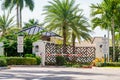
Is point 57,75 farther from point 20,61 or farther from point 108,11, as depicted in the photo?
point 108,11

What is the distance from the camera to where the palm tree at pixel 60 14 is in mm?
47938

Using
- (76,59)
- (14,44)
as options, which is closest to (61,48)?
(76,59)

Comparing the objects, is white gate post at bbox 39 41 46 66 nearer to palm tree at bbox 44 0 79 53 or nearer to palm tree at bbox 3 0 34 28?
palm tree at bbox 44 0 79 53

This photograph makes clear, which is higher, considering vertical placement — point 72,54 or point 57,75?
point 72,54

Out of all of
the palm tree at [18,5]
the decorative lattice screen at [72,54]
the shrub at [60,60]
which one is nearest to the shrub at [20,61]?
the shrub at [60,60]

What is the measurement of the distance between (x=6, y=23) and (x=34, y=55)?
83.2 feet

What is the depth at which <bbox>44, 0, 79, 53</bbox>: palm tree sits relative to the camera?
157ft

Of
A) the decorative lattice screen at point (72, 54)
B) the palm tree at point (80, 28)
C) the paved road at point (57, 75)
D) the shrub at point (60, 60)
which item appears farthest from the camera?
the palm tree at point (80, 28)

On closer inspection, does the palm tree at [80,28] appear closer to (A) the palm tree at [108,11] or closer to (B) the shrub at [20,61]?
(A) the palm tree at [108,11]

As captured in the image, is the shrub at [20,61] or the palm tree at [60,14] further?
the palm tree at [60,14]

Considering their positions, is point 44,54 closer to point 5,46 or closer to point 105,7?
point 5,46

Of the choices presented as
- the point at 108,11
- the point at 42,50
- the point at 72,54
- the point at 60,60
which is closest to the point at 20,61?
the point at 42,50

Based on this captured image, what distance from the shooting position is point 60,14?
1922 inches

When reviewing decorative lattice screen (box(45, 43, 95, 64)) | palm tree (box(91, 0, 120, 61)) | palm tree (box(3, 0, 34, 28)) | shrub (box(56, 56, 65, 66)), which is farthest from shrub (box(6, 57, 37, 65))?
palm tree (box(3, 0, 34, 28))
